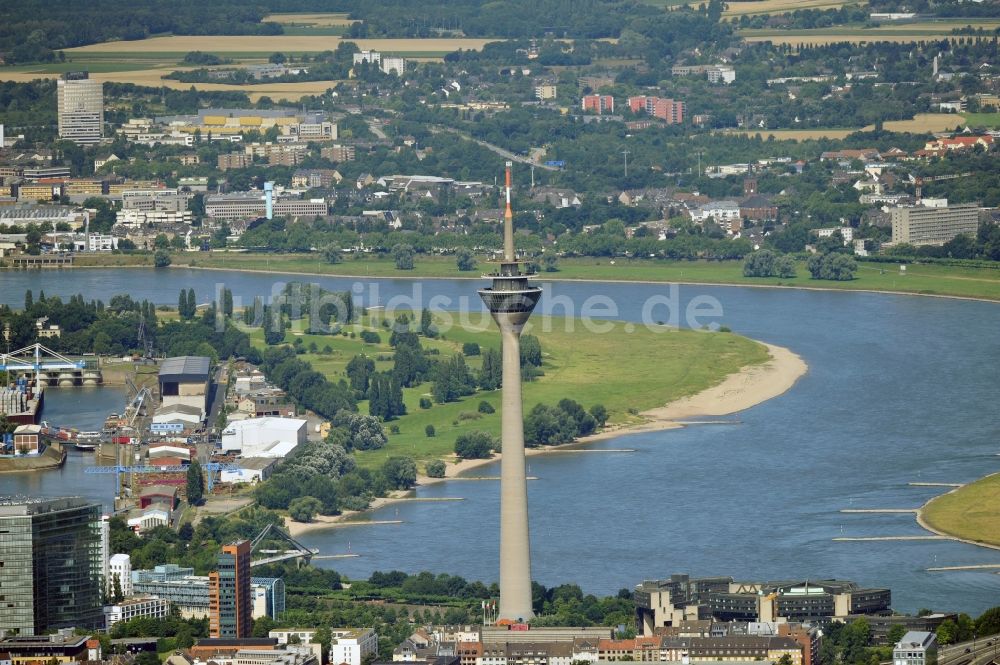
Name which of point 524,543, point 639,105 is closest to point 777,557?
point 524,543

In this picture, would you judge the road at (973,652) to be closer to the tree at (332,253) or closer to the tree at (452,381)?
the tree at (452,381)

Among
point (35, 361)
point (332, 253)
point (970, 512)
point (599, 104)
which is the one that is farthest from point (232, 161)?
point (970, 512)

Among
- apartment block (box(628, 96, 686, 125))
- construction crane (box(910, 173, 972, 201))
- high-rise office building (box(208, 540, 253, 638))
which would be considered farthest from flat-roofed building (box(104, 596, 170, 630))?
apartment block (box(628, 96, 686, 125))

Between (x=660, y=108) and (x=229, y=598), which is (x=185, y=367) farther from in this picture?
(x=660, y=108)

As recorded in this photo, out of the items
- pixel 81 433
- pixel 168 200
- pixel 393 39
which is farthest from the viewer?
pixel 393 39

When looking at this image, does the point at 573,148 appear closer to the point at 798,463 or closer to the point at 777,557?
the point at 798,463

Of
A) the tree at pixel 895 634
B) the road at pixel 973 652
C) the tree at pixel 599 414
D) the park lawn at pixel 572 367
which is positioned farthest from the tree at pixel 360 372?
the road at pixel 973 652

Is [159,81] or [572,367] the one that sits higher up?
[159,81]
